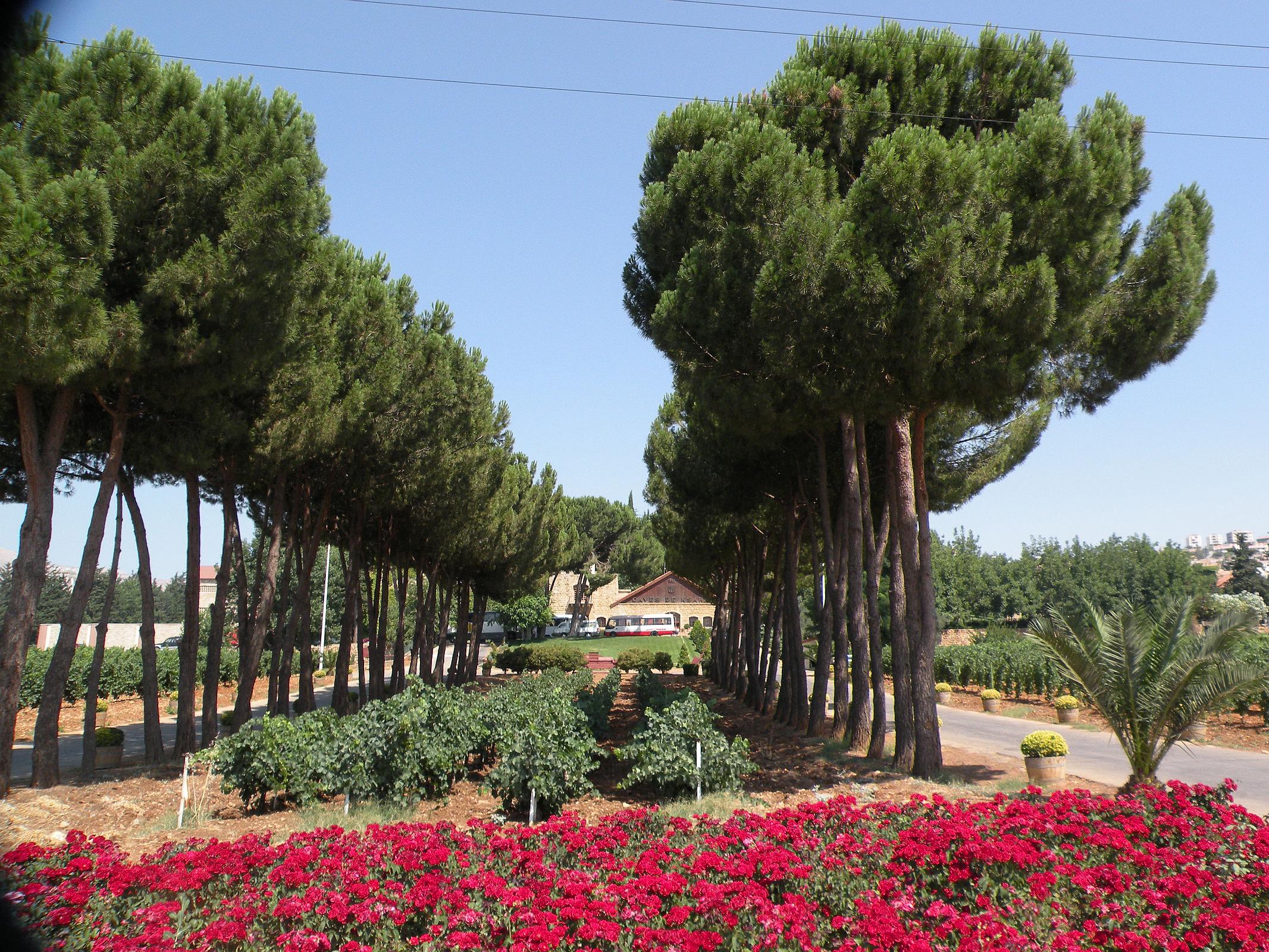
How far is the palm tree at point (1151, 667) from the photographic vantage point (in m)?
8.73

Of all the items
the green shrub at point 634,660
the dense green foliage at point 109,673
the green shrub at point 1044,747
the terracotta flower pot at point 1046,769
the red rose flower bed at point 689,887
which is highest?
the red rose flower bed at point 689,887

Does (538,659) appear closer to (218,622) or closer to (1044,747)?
(218,622)

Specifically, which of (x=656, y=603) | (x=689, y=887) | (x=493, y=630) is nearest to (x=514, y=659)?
(x=493, y=630)

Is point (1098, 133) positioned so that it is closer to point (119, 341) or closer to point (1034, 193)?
point (1034, 193)

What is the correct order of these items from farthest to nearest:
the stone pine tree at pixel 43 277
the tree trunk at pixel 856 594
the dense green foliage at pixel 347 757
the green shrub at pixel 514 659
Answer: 1. the green shrub at pixel 514 659
2. the tree trunk at pixel 856 594
3. the dense green foliage at pixel 347 757
4. the stone pine tree at pixel 43 277

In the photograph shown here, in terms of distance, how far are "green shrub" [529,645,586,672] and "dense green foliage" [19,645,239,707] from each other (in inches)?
569

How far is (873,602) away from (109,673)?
28464mm

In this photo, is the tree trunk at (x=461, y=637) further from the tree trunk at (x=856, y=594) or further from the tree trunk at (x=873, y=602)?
the tree trunk at (x=873, y=602)

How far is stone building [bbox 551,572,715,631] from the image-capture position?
77938 mm

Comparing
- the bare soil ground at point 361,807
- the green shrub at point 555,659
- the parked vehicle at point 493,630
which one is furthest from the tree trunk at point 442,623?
the parked vehicle at point 493,630

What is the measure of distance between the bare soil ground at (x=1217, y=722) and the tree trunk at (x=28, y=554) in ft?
54.0

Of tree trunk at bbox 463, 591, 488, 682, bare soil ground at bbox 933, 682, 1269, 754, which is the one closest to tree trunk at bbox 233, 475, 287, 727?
bare soil ground at bbox 933, 682, 1269, 754

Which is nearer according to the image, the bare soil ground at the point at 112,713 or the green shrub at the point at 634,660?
the bare soil ground at the point at 112,713

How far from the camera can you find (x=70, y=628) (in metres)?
10.9
